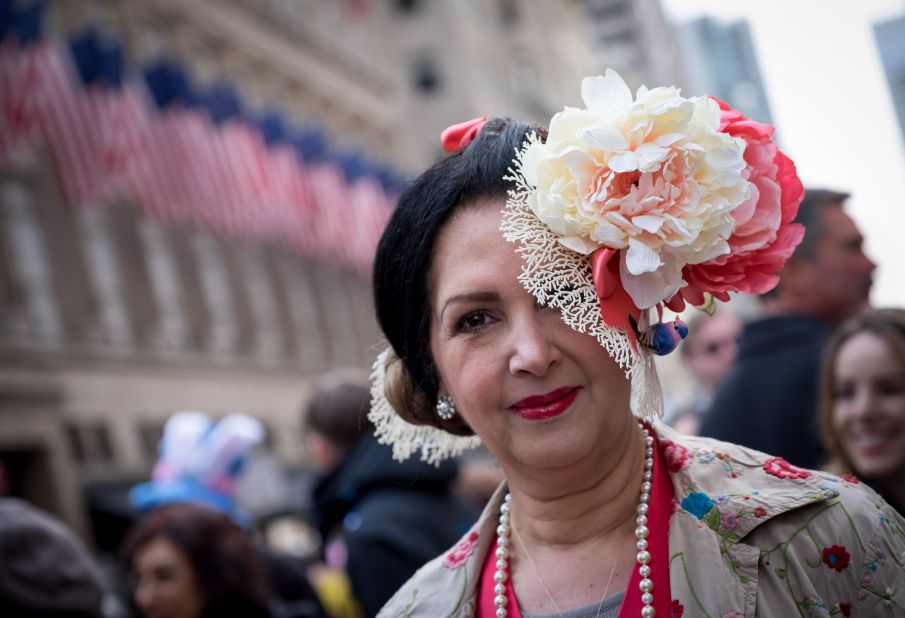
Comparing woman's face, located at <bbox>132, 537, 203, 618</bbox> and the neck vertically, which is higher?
the neck

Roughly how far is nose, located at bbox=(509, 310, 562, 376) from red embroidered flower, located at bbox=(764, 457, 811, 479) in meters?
0.48

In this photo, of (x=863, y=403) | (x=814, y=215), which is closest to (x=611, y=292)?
(x=863, y=403)

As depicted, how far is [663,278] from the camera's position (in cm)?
224

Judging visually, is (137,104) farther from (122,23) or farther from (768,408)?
(768,408)

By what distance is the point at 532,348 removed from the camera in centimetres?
225

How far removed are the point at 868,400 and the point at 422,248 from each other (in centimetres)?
185

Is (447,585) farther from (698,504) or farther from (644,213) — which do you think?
(644,213)

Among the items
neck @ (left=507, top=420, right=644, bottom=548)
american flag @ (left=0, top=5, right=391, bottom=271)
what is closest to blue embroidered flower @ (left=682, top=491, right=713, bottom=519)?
neck @ (left=507, top=420, right=644, bottom=548)

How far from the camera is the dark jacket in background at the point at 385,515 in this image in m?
4.14

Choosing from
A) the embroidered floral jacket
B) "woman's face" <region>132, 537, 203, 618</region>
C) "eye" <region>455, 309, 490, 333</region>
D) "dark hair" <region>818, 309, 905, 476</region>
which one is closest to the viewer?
the embroidered floral jacket

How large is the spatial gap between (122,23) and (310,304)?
9558mm

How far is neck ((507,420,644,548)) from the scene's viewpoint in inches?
92.8

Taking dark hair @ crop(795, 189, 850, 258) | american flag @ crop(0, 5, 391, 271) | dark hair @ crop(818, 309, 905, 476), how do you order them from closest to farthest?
dark hair @ crop(818, 309, 905, 476) < dark hair @ crop(795, 189, 850, 258) < american flag @ crop(0, 5, 391, 271)

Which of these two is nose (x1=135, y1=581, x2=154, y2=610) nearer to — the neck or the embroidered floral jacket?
the neck
